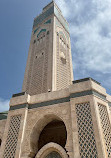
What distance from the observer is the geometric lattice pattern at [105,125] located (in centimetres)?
398

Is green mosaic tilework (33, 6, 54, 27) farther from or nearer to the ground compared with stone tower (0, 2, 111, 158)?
farther from the ground

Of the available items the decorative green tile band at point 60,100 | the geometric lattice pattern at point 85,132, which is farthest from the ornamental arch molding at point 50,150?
the decorative green tile band at point 60,100

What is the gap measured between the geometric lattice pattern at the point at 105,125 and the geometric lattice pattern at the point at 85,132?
1.23ft

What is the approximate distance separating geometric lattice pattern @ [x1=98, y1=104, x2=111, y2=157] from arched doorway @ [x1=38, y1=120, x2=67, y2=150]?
1.98m

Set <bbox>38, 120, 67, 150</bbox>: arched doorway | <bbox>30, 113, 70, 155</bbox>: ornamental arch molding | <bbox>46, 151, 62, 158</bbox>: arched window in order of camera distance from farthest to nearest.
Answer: <bbox>38, 120, 67, 150</bbox>: arched doorway
<bbox>30, 113, 70, 155</bbox>: ornamental arch molding
<bbox>46, 151, 62, 158</bbox>: arched window

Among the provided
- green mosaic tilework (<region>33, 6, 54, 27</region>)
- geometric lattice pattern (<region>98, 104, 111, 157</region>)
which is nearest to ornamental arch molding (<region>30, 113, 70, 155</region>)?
geometric lattice pattern (<region>98, 104, 111, 157</region>)

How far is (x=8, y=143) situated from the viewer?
15.9ft

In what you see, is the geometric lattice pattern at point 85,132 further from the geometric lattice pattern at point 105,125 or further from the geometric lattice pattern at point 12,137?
the geometric lattice pattern at point 12,137

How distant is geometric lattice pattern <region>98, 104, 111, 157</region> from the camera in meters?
3.98

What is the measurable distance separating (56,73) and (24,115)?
2989 millimetres

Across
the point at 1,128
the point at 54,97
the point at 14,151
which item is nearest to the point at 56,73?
A: the point at 54,97

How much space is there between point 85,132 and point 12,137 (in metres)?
2.47

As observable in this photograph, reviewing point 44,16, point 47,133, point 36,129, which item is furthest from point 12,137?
point 44,16

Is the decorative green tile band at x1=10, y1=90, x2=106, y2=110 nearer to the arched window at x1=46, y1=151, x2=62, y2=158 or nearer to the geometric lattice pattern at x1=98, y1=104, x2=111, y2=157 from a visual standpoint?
the geometric lattice pattern at x1=98, y1=104, x2=111, y2=157
